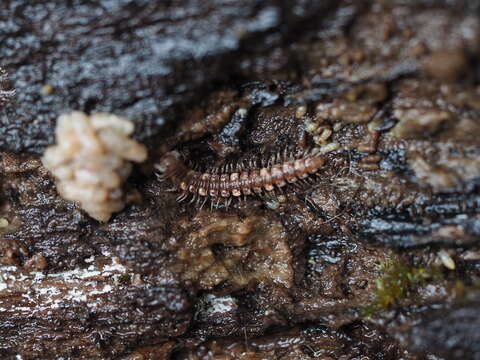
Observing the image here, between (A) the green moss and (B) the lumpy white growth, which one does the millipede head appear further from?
(A) the green moss

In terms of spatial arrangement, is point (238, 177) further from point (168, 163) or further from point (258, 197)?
point (168, 163)

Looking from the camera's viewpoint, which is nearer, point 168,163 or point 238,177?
point 168,163

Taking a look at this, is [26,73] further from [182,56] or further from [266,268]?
[266,268]

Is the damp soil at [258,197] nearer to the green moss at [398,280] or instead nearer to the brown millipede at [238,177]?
the green moss at [398,280]

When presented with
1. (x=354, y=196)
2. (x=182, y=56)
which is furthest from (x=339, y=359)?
(x=182, y=56)

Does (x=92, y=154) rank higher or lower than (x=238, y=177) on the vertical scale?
higher

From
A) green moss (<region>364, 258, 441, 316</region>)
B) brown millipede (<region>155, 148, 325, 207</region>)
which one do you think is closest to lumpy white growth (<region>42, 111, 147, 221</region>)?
brown millipede (<region>155, 148, 325, 207</region>)

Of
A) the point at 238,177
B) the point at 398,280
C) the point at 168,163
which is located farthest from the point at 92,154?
the point at 398,280
